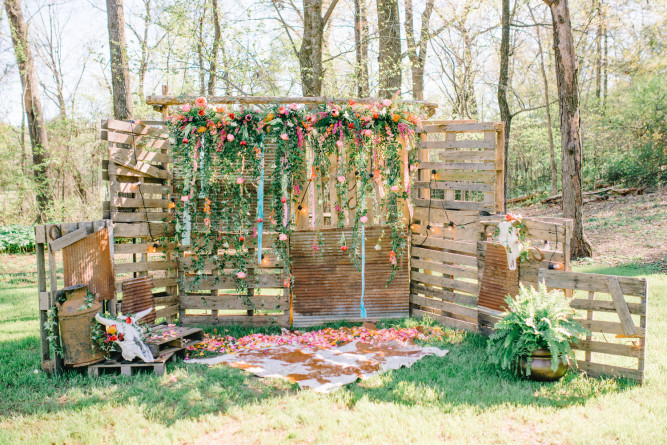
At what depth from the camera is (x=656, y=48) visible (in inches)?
A: 647

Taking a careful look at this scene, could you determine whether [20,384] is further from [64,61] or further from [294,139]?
[64,61]

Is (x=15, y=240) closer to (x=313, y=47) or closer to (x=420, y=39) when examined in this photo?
(x=313, y=47)

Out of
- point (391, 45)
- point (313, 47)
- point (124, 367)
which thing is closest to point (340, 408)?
point (124, 367)

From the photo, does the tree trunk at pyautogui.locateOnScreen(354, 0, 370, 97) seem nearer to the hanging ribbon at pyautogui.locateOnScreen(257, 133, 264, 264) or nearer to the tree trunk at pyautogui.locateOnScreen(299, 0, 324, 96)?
the tree trunk at pyautogui.locateOnScreen(299, 0, 324, 96)

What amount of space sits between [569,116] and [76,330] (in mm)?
8967

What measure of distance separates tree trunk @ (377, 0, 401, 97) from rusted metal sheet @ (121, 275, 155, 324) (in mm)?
7167

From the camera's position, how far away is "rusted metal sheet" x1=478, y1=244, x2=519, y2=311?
16.2 ft

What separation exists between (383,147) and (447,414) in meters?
3.33

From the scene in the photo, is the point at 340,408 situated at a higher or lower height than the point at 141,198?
lower

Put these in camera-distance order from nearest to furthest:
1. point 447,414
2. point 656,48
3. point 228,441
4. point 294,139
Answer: point 228,441, point 447,414, point 294,139, point 656,48

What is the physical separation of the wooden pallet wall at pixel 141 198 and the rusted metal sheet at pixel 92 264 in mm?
419

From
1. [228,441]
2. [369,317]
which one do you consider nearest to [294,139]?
[369,317]

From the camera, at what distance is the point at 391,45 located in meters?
11.0

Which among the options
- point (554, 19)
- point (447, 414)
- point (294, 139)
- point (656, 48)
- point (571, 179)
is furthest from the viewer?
point (656, 48)
